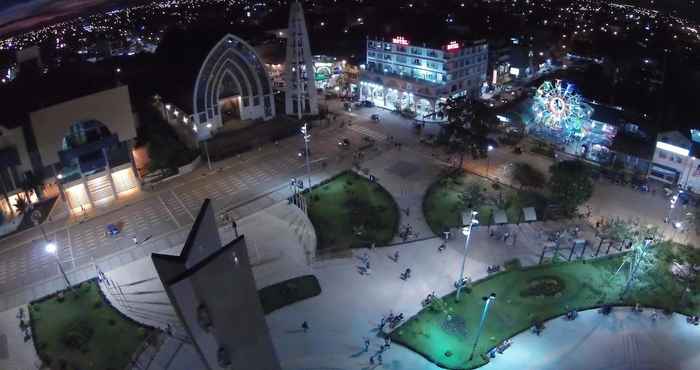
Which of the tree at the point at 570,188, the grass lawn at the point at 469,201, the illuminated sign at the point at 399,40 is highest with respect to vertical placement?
the illuminated sign at the point at 399,40

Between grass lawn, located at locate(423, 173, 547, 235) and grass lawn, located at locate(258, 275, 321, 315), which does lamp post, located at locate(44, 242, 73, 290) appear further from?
grass lawn, located at locate(423, 173, 547, 235)

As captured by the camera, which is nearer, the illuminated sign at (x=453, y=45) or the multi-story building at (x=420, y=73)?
the illuminated sign at (x=453, y=45)

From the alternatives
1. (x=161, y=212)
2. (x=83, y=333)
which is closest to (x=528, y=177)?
(x=161, y=212)

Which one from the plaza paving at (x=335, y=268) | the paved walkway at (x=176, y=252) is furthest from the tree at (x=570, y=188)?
the paved walkway at (x=176, y=252)

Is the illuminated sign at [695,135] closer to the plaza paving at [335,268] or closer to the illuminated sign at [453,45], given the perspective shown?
the plaza paving at [335,268]

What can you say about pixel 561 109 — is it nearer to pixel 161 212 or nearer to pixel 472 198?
pixel 472 198

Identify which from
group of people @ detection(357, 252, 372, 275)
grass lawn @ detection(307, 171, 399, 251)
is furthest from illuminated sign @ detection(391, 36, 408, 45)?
group of people @ detection(357, 252, 372, 275)

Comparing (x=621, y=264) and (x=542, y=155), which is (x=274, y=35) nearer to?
(x=542, y=155)
